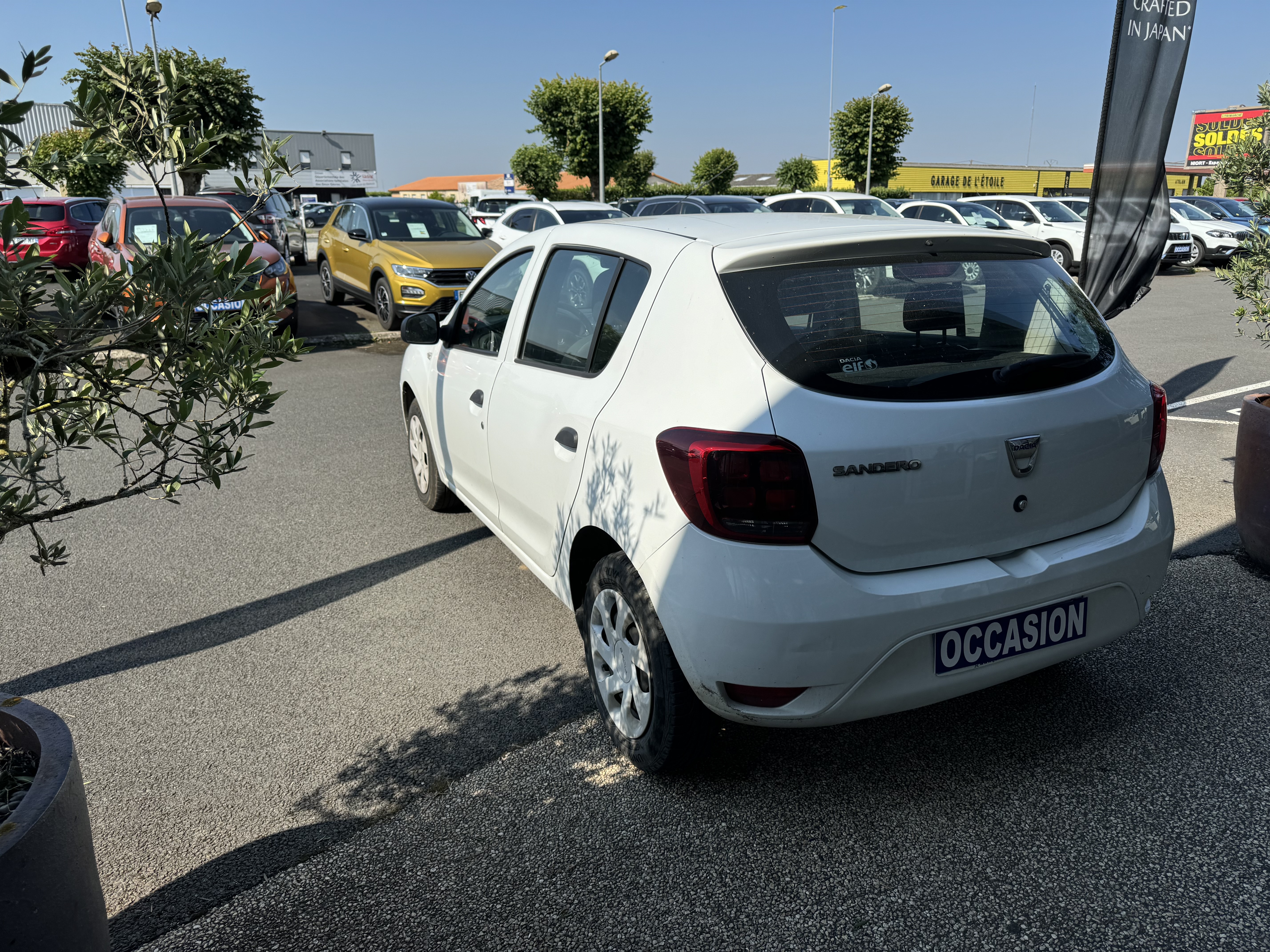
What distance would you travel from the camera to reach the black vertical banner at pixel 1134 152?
6.24 meters

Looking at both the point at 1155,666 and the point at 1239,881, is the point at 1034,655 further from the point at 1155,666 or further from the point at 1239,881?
the point at 1155,666

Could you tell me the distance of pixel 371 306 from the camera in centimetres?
1388

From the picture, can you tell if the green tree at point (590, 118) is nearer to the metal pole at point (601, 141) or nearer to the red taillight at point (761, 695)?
the metal pole at point (601, 141)

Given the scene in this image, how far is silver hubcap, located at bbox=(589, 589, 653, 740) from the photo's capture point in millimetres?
2859

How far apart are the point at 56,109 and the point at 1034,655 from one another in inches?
2336

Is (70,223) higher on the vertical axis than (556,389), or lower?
higher

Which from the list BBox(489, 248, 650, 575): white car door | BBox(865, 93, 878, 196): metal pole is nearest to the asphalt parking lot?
BBox(489, 248, 650, 575): white car door

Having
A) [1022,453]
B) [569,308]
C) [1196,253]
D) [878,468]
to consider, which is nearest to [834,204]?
[1196,253]

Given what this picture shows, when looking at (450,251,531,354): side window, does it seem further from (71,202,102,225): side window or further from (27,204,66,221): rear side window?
(27,204,66,221): rear side window

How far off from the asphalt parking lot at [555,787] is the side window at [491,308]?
1.20 metres

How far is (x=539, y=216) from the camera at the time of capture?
1541 cm

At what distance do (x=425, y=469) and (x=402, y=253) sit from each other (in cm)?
787

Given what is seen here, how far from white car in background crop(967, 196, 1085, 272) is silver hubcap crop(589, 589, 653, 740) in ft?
61.2

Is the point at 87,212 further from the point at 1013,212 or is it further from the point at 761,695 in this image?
the point at 761,695
